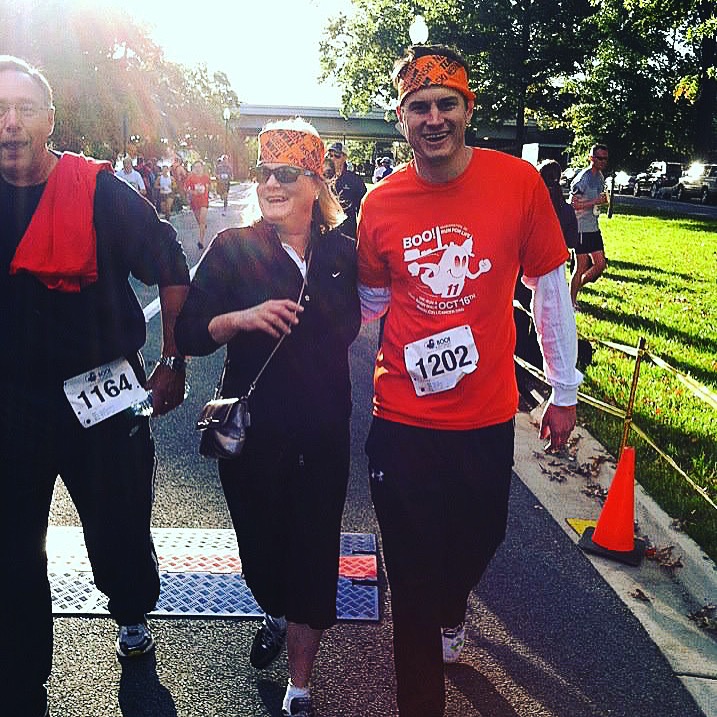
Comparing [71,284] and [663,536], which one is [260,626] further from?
[663,536]

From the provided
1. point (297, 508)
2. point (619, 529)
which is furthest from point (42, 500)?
point (619, 529)

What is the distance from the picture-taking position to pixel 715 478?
5250 millimetres

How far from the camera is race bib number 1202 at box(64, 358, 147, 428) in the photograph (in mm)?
2918

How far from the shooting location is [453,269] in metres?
2.79

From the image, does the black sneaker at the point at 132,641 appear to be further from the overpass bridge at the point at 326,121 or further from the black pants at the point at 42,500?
the overpass bridge at the point at 326,121

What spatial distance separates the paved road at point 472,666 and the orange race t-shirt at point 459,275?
1082mm

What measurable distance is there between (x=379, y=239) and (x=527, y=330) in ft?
16.2

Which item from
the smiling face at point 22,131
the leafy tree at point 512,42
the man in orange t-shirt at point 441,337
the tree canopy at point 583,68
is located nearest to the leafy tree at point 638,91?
the tree canopy at point 583,68

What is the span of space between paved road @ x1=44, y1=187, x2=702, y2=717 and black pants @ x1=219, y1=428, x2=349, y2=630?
411mm

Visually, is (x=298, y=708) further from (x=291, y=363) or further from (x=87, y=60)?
(x=87, y=60)

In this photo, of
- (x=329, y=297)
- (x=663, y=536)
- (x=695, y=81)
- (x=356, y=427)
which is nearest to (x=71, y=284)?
(x=329, y=297)

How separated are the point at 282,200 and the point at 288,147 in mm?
177

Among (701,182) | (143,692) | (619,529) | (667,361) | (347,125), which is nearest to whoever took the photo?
(143,692)

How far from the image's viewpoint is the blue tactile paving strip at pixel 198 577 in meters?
3.68
